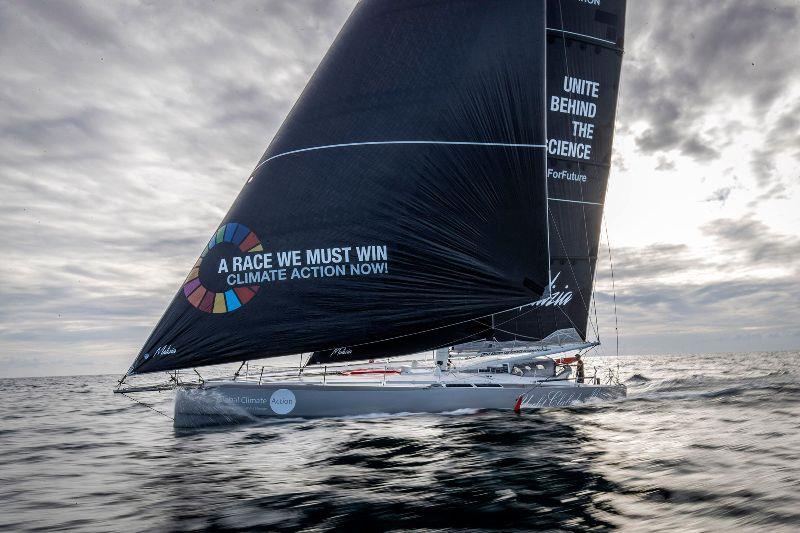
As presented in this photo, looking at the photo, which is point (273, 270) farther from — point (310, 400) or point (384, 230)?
point (310, 400)

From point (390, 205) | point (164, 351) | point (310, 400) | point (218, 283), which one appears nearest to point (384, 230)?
point (390, 205)

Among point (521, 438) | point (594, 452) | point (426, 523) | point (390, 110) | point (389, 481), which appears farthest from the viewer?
point (390, 110)

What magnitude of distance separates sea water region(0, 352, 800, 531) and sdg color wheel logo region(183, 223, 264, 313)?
112 inches

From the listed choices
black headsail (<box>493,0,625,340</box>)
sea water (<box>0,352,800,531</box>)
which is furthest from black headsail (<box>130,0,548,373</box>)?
black headsail (<box>493,0,625,340</box>)

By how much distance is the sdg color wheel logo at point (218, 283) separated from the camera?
41.5ft

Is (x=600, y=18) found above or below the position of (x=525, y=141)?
above

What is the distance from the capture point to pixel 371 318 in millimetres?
12641

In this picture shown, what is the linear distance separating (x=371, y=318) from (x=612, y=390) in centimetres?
795

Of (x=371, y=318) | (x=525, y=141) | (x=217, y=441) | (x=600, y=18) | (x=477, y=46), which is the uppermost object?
(x=600, y=18)

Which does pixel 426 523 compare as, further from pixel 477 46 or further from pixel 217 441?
pixel 477 46

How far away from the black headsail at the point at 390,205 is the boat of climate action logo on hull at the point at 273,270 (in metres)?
0.03

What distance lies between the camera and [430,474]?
855cm

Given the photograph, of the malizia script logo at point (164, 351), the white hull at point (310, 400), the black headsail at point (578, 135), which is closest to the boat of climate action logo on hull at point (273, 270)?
the malizia script logo at point (164, 351)

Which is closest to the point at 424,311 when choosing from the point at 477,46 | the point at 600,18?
the point at 477,46
